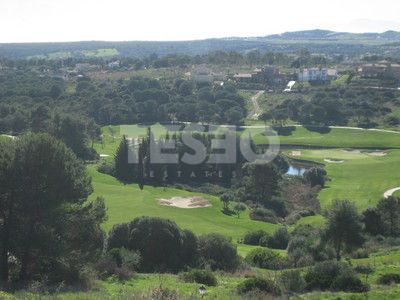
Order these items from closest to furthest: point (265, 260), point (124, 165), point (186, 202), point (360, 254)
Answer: point (265, 260) → point (360, 254) → point (186, 202) → point (124, 165)

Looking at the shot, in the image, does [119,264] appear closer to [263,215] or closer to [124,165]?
[263,215]

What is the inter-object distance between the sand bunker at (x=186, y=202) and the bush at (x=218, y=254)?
22420mm

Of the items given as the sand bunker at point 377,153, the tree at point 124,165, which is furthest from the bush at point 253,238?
the sand bunker at point 377,153

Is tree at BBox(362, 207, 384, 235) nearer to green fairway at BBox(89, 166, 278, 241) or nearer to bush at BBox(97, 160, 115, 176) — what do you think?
green fairway at BBox(89, 166, 278, 241)

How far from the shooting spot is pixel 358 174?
70188 millimetres

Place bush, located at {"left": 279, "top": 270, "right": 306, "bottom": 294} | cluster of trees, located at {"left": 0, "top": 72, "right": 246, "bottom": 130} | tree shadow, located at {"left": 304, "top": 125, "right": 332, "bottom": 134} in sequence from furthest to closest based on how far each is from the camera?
cluster of trees, located at {"left": 0, "top": 72, "right": 246, "bottom": 130} → tree shadow, located at {"left": 304, "top": 125, "right": 332, "bottom": 134} → bush, located at {"left": 279, "top": 270, "right": 306, "bottom": 294}

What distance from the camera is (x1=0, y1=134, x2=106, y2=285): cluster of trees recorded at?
2428cm

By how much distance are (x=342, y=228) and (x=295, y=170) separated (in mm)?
45569

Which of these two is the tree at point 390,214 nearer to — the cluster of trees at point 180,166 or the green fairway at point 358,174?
the green fairway at point 358,174

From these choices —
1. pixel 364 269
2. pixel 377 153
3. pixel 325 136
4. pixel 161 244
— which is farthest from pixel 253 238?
pixel 325 136

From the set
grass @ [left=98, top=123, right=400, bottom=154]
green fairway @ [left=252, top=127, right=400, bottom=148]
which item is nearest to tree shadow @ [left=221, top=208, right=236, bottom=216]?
grass @ [left=98, top=123, right=400, bottom=154]

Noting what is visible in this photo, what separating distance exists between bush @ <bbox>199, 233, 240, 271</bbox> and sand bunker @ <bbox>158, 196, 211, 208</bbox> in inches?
883

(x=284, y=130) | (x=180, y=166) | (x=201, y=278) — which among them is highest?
(x=201, y=278)

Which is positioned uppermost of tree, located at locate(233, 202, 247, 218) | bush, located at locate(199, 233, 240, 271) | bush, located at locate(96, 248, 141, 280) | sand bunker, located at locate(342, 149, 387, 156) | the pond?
bush, located at locate(96, 248, 141, 280)
